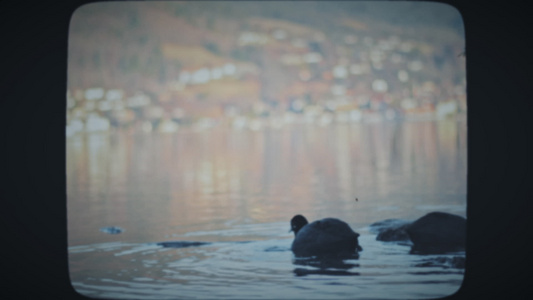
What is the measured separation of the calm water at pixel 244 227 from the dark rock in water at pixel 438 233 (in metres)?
0.21

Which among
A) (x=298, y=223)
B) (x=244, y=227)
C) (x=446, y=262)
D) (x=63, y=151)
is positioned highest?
(x=63, y=151)

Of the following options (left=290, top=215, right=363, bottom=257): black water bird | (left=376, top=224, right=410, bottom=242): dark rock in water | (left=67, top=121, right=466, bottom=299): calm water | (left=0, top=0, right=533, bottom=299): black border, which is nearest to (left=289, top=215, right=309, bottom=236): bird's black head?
(left=67, top=121, right=466, bottom=299): calm water

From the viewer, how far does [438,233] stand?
6.79 metres

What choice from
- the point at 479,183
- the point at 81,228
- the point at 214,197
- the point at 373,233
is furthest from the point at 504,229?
the point at 214,197

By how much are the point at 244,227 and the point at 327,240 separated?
2.33m

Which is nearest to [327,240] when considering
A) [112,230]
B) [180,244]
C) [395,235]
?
[395,235]

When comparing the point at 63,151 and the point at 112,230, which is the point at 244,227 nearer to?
the point at 112,230

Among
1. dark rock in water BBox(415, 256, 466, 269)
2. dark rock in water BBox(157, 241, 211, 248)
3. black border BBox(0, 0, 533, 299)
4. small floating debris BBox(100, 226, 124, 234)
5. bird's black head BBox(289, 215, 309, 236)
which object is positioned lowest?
dark rock in water BBox(415, 256, 466, 269)

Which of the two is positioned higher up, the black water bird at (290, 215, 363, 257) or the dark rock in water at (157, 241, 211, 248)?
the black water bird at (290, 215, 363, 257)

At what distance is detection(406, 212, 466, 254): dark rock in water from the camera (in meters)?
6.73

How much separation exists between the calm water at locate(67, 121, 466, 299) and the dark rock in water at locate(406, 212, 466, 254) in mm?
214

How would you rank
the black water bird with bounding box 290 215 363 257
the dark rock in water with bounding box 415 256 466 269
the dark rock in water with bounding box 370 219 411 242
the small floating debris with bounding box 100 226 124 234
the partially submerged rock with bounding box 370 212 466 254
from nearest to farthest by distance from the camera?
1. the dark rock in water with bounding box 415 256 466 269
2. the black water bird with bounding box 290 215 363 257
3. the partially submerged rock with bounding box 370 212 466 254
4. the dark rock in water with bounding box 370 219 411 242
5. the small floating debris with bounding box 100 226 124 234

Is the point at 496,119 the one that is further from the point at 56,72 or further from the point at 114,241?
the point at 114,241

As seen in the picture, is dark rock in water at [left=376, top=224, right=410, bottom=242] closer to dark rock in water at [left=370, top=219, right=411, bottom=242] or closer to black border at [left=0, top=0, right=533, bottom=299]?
dark rock in water at [left=370, top=219, right=411, bottom=242]
